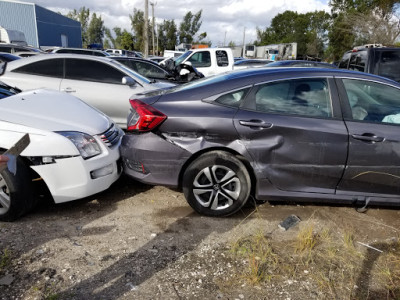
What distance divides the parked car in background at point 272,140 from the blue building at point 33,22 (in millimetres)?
36355

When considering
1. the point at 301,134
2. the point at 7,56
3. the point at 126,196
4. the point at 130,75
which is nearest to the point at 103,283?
the point at 126,196

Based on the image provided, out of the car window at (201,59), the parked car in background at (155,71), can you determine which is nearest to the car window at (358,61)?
the parked car in background at (155,71)

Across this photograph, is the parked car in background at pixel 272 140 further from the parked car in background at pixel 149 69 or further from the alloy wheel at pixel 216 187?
the parked car in background at pixel 149 69

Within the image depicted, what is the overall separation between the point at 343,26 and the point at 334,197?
37.1 metres

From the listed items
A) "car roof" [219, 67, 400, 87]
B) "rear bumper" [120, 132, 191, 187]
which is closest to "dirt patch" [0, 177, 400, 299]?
"rear bumper" [120, 132, 191, 187]

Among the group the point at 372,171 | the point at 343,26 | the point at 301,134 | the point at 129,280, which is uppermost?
the point at 343,26

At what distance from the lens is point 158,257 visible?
2.72 m

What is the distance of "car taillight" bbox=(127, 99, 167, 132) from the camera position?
3.22 m

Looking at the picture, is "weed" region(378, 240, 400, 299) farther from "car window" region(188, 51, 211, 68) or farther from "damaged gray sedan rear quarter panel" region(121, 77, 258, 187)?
"car window" region(188, 51, 211, 68)

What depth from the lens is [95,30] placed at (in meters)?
61.7

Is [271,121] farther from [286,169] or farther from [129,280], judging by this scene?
[129,280]

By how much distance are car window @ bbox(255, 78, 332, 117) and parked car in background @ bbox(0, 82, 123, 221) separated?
171 centimetres

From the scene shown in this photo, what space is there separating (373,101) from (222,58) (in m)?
9.52

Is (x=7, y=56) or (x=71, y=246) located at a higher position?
(x=7, y=56)
